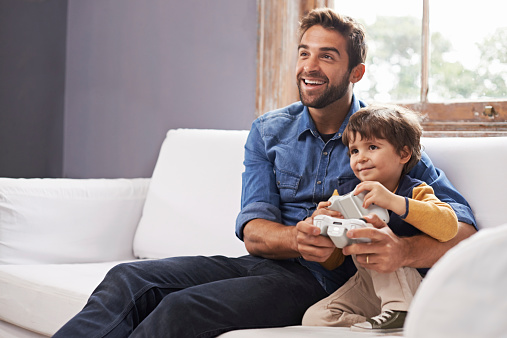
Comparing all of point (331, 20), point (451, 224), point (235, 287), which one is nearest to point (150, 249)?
point (235, 287)

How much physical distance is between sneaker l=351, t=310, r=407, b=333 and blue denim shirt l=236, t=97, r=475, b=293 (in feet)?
0.85

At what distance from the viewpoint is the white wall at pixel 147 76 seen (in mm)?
2803

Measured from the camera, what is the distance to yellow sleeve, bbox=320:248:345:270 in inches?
59.6

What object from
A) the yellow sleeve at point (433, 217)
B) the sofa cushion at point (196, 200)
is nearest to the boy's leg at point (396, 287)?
the yellow sleeve at point (433, 217)

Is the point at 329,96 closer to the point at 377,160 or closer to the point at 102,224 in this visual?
the point at 377,160

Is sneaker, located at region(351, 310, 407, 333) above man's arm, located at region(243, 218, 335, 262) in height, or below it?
below

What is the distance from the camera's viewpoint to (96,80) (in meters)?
3.50

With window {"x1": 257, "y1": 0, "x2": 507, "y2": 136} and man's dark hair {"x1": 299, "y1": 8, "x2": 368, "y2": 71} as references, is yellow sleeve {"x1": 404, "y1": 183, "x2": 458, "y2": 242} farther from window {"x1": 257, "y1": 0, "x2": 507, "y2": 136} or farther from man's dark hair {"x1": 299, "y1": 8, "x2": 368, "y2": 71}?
window {"x1": 257, "y1": 0, "x2": 507, "y2": 136}

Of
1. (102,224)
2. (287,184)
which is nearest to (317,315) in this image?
(287,184)

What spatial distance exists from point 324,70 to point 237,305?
706 mm

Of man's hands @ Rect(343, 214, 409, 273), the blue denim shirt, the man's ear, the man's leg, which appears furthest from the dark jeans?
the man's ear

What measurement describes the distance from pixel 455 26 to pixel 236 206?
1.02 meters

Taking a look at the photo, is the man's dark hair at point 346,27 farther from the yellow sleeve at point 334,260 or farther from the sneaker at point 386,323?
the sneaker at point 386,323

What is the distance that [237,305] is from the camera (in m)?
1.33
